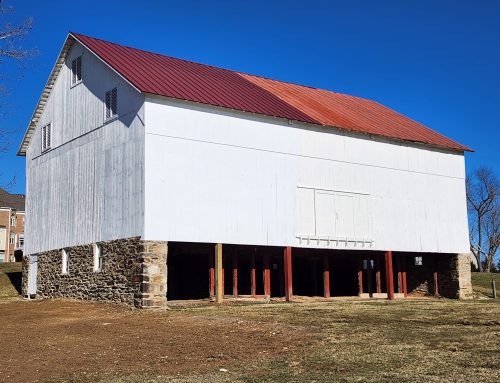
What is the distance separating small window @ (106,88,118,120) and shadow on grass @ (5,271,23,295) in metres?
13.6

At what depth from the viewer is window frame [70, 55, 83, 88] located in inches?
1195

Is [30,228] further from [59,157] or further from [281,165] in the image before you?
[281,165]

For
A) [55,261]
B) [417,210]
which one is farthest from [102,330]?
[417,210]

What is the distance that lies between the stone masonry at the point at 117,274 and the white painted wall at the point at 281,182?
0.87 m

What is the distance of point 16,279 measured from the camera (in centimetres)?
3916

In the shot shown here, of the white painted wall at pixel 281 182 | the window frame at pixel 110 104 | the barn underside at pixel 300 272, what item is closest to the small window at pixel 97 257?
the barn underside at pixel 300 272

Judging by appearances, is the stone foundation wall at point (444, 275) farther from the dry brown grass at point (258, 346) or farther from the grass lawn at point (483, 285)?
the dry brown grass at point (258, 346)

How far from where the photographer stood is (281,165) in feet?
92.8

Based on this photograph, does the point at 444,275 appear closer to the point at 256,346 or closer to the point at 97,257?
the point at 97,257

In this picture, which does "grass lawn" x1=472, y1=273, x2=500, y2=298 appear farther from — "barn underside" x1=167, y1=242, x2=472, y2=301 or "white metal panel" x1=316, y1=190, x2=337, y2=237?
"white metal panel" x1=316, y1=190, x2=337, y2=237

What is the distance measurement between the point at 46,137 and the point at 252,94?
1104cm

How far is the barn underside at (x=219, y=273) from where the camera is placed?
24047mm

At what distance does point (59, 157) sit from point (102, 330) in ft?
51.2

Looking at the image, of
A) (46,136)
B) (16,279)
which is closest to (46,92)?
(46,136)
